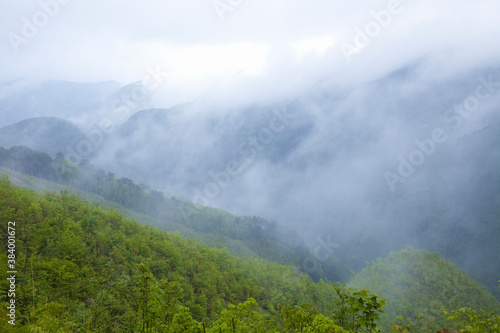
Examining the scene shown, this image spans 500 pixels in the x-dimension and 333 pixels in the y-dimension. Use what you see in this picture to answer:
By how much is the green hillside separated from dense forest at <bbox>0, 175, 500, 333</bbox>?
6.49 ft

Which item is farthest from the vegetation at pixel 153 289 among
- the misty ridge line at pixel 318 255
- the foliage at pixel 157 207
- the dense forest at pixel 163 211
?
the foliage at pixel 157 207

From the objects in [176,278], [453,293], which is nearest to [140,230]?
[176,278]

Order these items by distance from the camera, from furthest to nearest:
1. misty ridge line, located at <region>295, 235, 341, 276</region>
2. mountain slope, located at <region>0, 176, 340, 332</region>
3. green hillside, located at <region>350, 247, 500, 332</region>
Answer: misty ridge line, located at <region>295, 235, 341, 276</region> < green hillside, located at <region>350, 247, 500, 332</region> < mountain slope, located at <region>0, 176, 340, 332</region>

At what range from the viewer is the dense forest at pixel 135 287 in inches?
229

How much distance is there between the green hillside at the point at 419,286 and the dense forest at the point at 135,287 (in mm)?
1979

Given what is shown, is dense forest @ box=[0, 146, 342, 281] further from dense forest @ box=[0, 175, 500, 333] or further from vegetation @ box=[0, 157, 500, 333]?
dense forest @ box=[0, 175, 500, 333]

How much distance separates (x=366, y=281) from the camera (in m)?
49.2

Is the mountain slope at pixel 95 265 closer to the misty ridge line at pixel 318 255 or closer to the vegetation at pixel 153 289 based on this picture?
the vegetation at pixel 153 289

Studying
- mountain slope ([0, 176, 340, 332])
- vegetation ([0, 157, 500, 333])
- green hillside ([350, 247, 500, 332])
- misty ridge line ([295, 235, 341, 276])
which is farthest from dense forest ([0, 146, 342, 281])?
mountain slope ([0, 176, 340, 332])

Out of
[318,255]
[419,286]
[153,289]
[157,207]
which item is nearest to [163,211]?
[157,207]

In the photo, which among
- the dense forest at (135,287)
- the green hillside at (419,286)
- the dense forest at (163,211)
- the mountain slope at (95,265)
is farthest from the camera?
the dense forest at (163,211)

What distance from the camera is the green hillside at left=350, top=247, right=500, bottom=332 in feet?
131

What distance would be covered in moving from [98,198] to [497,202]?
756ft

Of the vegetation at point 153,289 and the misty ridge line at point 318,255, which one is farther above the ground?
the misty ridge line at point 318,255
